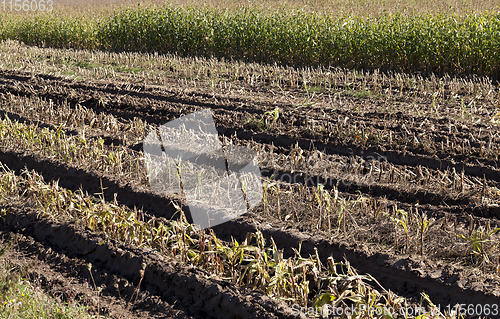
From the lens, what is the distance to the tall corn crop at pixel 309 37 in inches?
400

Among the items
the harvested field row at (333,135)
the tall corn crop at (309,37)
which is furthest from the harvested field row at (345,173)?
the tall corn crop at (309,37)

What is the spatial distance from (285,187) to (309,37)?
7667 millimetres

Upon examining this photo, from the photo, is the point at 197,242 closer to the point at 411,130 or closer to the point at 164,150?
the point at 164,150

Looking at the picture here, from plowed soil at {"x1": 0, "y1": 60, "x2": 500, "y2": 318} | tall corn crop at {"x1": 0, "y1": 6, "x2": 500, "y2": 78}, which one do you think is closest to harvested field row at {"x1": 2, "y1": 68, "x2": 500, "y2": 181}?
plowed soil at {"x1": 0, "y1": 60, "x2": 500, "y2": 318}

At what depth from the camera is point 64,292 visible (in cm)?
338

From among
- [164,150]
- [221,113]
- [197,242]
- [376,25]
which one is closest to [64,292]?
[197,242]

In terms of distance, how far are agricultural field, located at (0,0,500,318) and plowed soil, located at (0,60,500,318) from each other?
0.02 m

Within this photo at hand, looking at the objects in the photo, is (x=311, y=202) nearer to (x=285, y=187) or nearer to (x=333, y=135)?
(x=285, y=187)

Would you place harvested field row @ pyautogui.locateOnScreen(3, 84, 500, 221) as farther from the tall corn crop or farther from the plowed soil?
the tall corn crop

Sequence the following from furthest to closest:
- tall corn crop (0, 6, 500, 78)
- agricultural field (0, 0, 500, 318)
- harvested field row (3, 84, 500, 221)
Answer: tall corn crop (0, 6, 500, 78) < harvested field row (3, 84, 500, 221) < agricultural field (0, 0, 500, 318)

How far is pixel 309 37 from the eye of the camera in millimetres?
11688

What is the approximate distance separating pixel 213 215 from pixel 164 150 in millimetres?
2183

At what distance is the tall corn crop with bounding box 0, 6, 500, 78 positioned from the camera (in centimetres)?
1016

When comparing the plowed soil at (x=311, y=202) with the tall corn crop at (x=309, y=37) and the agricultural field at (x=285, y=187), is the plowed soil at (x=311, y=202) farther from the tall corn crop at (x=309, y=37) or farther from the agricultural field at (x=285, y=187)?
the tall corn crop at (x=309, y=37)
